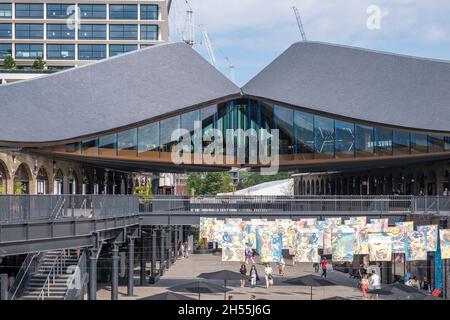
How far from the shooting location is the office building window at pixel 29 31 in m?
116

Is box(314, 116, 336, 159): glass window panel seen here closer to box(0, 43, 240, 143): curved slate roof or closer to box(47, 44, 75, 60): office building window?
box(0, 43, 240, 143): curved slate roof

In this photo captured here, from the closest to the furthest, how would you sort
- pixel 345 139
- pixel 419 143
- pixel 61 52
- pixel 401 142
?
pixel 419 143 < pixel 401 142 < pixel 345 139 < pixel 61 52

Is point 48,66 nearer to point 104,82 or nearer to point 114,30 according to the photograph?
point 114,30

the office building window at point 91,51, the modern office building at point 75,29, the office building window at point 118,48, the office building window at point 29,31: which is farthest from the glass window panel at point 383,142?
the office building window at point 29,31

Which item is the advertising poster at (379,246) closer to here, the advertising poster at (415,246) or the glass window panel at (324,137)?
the advertising poster at (415,246)

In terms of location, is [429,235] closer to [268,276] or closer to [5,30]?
[268,276]

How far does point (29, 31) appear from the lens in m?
116

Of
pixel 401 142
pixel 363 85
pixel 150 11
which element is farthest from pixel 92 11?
pixel 401 142

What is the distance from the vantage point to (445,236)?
3191 cm

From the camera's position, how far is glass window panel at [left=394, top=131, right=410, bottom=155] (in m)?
51.7

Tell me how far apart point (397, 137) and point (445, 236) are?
828 inches

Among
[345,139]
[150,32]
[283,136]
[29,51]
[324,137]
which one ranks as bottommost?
[345,139]

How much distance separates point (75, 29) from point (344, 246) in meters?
93.2

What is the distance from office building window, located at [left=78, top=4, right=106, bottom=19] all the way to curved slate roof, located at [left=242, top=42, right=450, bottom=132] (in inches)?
2360
